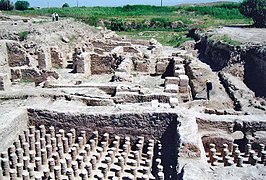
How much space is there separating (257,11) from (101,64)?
27.5 m

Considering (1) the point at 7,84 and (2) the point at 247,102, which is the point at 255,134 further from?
(1) the point at 7,84

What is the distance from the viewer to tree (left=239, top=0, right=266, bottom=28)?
145ft

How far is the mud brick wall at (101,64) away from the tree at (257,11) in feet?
86.6

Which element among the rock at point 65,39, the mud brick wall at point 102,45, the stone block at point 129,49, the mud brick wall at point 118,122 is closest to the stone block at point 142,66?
the stone block at point 129,49

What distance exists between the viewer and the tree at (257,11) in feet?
145

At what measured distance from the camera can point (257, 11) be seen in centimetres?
4466

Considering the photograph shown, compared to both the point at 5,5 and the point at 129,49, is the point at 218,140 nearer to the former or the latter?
the point at 129,49

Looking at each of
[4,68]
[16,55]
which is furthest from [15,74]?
[16,55]

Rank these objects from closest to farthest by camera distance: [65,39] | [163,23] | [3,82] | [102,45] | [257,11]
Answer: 1. [3,82]
2. [65,39]
3. [102,45]
4. [257,11]
5. [163,23]

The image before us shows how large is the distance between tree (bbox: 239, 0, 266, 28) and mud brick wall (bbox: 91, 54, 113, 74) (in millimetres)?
26403

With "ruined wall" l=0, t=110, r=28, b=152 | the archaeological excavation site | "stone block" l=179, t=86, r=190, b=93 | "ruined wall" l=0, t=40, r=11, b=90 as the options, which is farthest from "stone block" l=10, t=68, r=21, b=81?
"ruined wall" l=0, t=110, r=28, b=152

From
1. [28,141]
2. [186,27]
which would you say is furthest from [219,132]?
[186,27]

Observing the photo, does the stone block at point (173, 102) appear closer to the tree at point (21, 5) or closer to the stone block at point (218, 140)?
the stone block at point (218, 140)

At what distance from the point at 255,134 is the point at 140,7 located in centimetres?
6396
